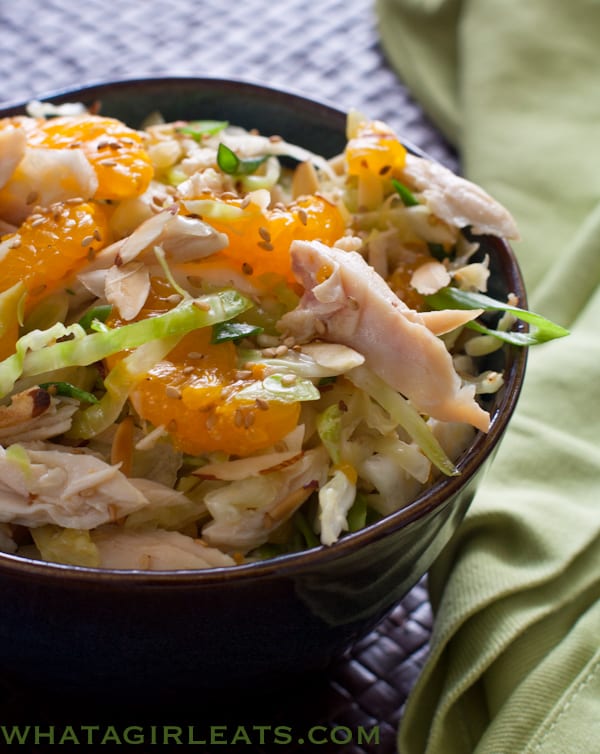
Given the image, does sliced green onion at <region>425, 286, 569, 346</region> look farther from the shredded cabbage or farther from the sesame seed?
the sesame seed

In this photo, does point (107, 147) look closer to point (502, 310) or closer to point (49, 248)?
point (49, 248)

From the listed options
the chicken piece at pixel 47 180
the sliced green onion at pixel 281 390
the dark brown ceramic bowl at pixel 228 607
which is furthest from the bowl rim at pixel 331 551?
the chicken piece at pixel 47 180

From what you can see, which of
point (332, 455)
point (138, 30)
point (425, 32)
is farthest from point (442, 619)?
point (138, 30)

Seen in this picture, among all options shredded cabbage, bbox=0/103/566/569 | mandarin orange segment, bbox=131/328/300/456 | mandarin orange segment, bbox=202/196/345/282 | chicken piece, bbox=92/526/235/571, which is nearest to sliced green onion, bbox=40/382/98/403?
shredded cabbage, bbox=0/103/566/569

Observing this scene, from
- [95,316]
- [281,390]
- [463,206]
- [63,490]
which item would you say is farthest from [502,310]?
[63,490]

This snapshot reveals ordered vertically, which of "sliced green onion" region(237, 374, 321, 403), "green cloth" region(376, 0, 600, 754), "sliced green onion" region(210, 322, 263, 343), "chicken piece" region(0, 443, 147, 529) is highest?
"sliced green onion" region(210, 322, 263, 343)
